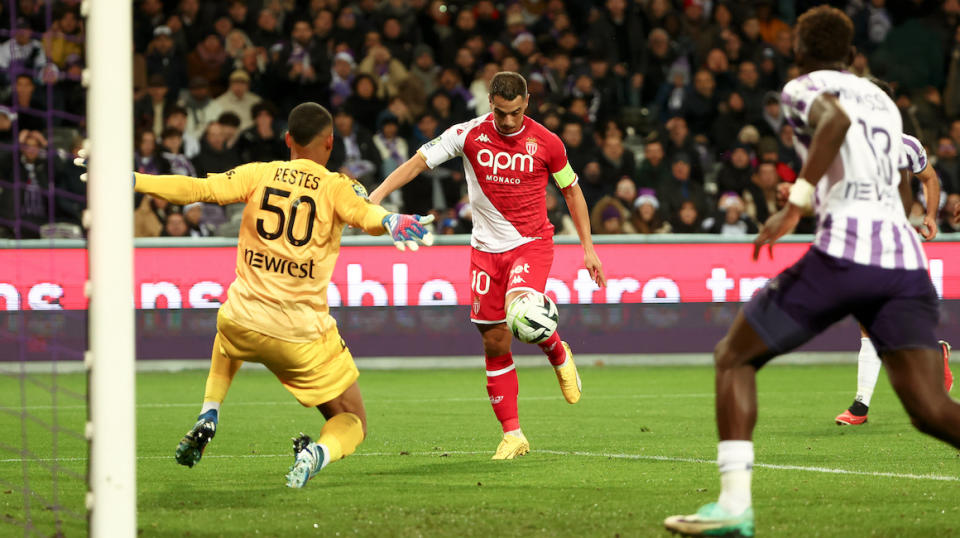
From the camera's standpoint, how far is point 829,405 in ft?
37.8

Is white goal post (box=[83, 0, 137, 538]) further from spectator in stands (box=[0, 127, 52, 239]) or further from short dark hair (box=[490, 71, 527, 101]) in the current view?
spectator in stands (box=[0, 127, 52, 239])

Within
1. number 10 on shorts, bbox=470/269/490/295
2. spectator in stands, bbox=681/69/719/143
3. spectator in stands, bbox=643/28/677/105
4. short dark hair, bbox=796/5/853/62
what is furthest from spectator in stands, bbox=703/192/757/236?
short dark hair, bbox=796/5/853/62

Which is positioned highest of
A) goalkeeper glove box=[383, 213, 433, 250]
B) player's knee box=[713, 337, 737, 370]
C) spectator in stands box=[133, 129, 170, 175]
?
spectator in stands box=[133, 129, 170, 175]

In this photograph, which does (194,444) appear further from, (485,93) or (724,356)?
(485,93)

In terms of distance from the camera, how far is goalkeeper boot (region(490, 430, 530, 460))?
8.33 meters

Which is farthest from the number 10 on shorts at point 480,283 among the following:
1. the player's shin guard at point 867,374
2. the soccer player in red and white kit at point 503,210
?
the player's shin guard at point 867,374

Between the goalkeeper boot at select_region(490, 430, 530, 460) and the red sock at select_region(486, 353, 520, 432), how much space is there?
0.10m

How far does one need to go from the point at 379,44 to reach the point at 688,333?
642 cm

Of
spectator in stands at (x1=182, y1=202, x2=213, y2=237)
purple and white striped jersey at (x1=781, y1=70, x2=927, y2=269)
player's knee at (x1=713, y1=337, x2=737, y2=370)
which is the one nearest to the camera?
purple and white striped jersey at (x1=781, y1=70, x2=927, y2=269)

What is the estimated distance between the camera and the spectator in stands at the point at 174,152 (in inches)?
645

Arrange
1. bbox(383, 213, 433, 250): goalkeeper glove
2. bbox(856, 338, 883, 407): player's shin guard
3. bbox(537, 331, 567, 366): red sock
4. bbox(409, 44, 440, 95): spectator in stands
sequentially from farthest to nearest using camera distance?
1. bbox(409, 44, 440, 95): spectator in stands
2. bbox(856, 338, 883, 407): player's shin guard
3. bbox(537, 331, 567, 366): red sock
4. bbox(383, 213, 433, 250): goalkeeper glove

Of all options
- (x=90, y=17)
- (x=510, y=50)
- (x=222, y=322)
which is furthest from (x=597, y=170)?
(x=90, y=17)

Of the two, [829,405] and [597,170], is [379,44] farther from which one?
[829,405]

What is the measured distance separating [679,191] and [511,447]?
9995mm
